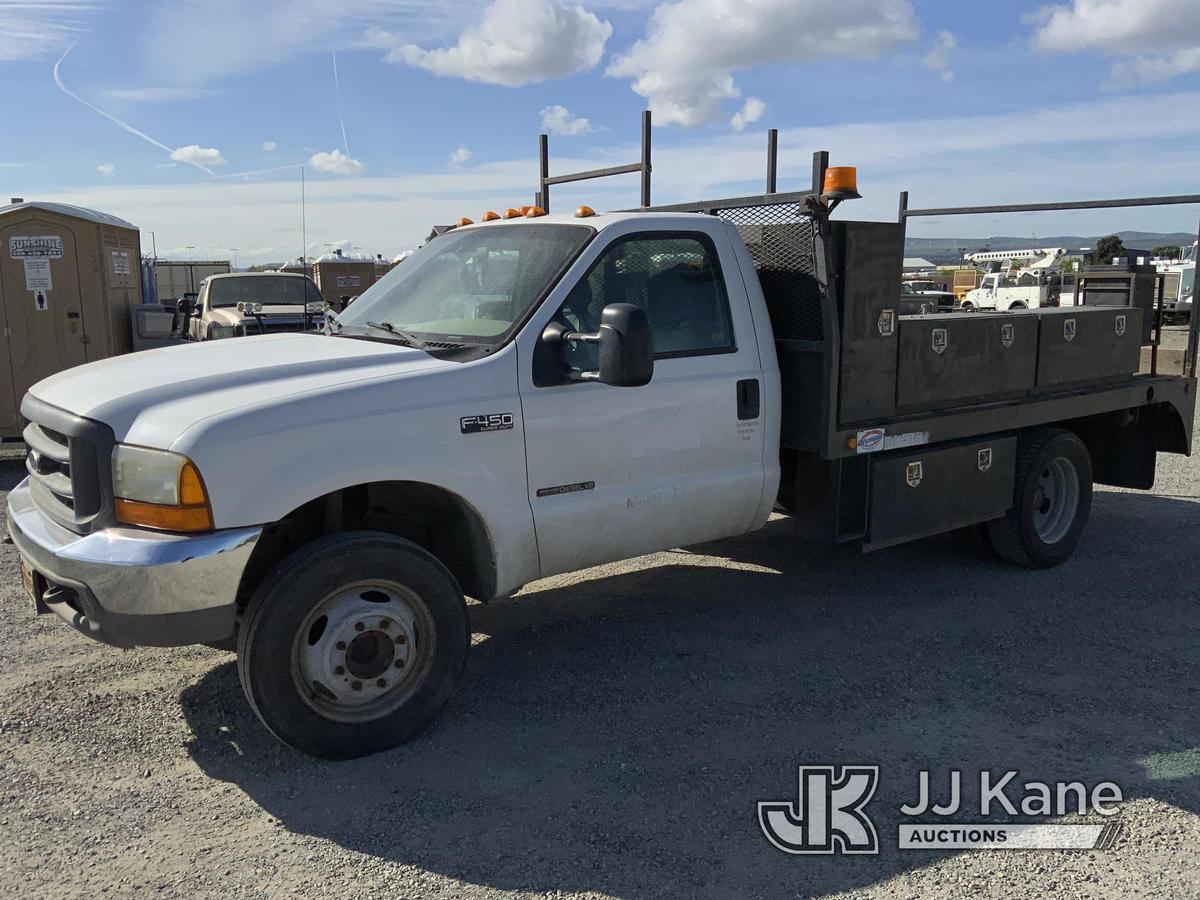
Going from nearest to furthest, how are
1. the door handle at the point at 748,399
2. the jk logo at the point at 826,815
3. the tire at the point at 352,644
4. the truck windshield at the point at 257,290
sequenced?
the jk logo at the point at 826,815 < the tire at the point at 352,644 < the door handle at the point at 748,399 < the truck windshield at the point at 257,290

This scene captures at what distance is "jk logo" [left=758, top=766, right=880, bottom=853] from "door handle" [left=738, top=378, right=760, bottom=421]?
5.66 ft

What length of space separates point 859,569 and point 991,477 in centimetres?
100

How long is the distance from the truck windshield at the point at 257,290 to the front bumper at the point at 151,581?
11.3 metres

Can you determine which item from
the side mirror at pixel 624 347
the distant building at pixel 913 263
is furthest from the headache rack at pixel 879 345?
the side mirror at pixel 624 347

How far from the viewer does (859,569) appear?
664 cm

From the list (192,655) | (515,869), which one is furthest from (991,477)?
(192,655)

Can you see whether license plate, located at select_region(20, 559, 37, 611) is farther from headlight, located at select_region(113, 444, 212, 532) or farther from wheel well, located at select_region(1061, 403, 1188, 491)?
wheel well, located at select_region(1061, 403, 1188, 491)

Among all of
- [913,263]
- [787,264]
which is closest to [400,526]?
[787,264]

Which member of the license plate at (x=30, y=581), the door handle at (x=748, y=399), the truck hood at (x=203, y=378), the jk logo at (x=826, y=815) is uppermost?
the truck hood at (x=203, y=378)

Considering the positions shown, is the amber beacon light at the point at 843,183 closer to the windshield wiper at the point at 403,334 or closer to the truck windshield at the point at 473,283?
the truck windshield at the point at 473,283

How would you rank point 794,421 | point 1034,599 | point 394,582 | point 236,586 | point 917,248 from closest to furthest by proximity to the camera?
point 236,586
point 394,582
point 794,421
point 1034,599
point 917,248

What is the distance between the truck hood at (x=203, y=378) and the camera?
369 centimetres

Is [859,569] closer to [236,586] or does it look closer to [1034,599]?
[1034,599]

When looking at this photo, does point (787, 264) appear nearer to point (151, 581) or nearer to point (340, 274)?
point (151, 581)
